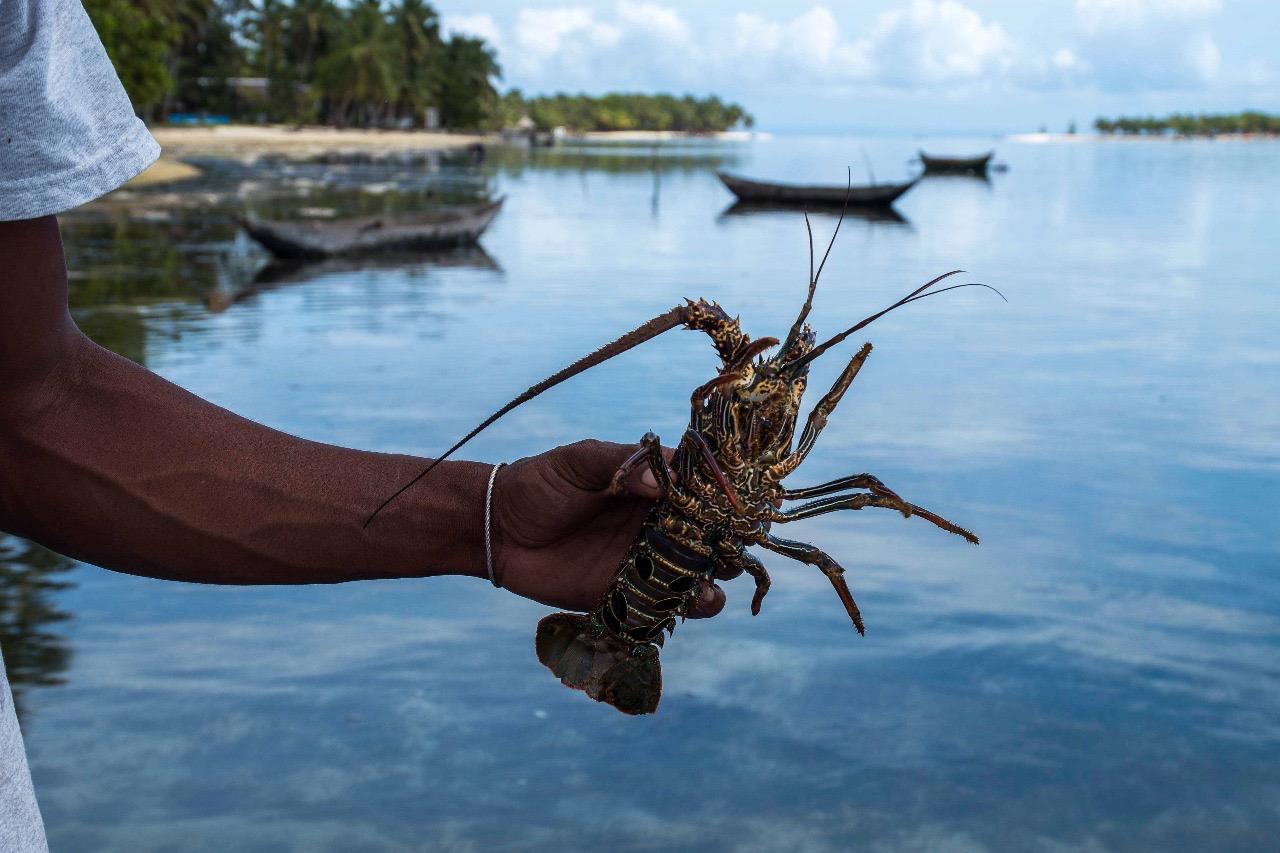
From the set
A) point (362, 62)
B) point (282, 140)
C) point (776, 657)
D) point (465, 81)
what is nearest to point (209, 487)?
point (776, 657)

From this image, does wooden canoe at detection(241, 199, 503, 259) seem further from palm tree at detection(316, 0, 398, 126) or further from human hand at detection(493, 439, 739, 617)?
palm tree at detection(316, 0, 398, 126)

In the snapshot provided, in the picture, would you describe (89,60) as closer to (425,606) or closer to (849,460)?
(425,606)

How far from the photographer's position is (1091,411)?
16891mm

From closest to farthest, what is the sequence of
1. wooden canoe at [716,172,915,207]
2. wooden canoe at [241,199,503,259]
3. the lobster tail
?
the lobster tail, wooden canoe at [241,199,503,259], wooden canoe at [716,172,915,207]

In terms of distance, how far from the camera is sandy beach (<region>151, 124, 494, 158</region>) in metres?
73.2

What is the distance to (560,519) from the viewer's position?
2350 millimetres

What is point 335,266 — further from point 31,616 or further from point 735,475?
point 735,475

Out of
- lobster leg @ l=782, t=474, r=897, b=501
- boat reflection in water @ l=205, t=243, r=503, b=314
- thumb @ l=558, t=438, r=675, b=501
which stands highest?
thumb @ l=558, t=438, r=675, b=501

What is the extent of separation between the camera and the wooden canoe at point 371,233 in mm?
28984

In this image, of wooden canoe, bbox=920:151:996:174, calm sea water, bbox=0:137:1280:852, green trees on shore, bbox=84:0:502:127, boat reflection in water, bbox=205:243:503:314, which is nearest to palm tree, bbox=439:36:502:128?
green trees on shore, bbox=84:0:502:127

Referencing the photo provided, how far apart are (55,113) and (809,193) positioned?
49.6m

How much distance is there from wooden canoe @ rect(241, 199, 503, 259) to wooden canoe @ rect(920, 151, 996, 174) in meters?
52.4

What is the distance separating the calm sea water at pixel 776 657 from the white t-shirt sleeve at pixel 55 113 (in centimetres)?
548

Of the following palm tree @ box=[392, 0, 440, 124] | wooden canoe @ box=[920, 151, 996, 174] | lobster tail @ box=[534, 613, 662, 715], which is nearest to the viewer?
lobster tail @ box=[534, 613, 662, 715]
